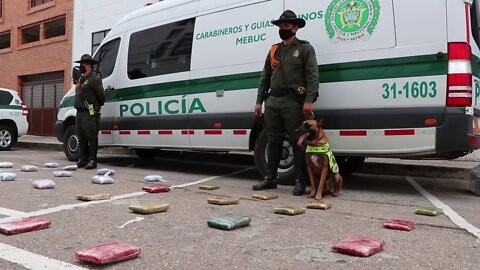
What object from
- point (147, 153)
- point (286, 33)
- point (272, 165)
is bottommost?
point (147, 153)

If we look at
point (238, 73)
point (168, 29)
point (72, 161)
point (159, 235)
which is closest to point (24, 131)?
point (72, 161)

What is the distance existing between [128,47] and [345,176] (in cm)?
413

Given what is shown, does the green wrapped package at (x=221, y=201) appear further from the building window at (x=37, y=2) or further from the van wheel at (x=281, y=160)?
the building window at (x=37, y=2)

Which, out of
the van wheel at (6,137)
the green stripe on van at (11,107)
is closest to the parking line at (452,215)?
the van wheel at (6,137)

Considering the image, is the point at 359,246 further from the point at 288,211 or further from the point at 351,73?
the point at 351,73

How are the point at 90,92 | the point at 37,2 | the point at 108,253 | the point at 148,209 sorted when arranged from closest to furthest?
the point at 108,253 → the point at 148,209 → the point at 90,92 → the point at 37,2

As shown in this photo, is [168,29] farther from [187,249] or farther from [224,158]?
[187,249]

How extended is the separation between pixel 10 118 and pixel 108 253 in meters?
11.5

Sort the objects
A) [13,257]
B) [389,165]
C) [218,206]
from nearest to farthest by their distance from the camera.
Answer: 1. [13,257]
2. [218,206]
3. [389,165]

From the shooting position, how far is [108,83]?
25.7ft

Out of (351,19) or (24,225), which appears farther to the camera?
(351,19)

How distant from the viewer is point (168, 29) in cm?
683

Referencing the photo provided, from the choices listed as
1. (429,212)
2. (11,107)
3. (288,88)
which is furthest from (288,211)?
(11,107)

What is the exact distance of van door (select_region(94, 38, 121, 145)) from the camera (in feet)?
25.5
